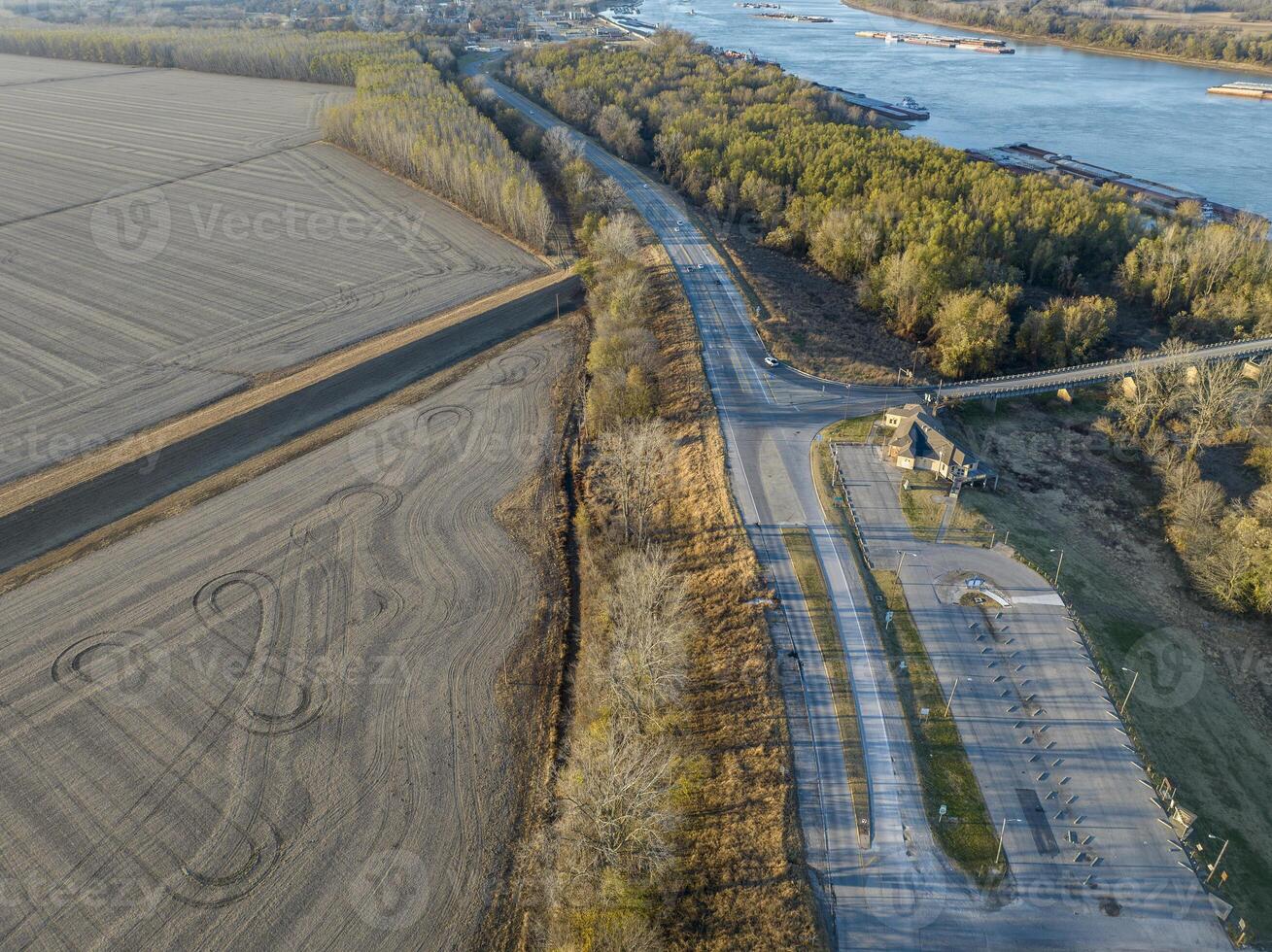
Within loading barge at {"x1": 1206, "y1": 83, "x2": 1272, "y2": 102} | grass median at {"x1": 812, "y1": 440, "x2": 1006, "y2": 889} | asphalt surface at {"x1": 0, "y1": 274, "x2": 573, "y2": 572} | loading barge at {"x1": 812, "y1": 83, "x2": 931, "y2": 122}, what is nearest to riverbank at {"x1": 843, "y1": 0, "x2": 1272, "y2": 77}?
loading barge at {"x1": 1206, "y1": 83, "x2": 1272, "y2": 102}

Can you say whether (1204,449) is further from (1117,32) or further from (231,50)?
(1117,32)

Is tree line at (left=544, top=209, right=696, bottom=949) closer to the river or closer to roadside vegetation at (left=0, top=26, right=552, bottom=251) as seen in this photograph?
roadside vegetation at (left=0, top=26, right=552, bottom=251)

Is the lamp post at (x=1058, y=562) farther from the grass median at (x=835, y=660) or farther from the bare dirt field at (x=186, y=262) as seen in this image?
the bare dirt field at (x=186, y=262)

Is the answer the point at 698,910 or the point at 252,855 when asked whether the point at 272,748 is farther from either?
the point at 698,910

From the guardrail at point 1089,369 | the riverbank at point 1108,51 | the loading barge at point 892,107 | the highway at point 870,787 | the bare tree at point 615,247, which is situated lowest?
the highway at point 870,787

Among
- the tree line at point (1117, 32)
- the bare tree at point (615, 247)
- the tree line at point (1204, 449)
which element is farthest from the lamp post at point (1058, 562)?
the tree line at point (1117, 32)

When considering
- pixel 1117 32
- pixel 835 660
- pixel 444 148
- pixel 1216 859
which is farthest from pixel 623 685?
pixel 1117 32

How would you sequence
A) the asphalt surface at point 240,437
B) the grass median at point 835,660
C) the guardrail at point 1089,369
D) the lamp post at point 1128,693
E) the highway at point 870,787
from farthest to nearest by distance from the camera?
the guardrail at point 1089,369, the asphalt surface at point 240,437, the lamp post at point 1128,693, the grass median at point 835,660, the highway at point 870,787

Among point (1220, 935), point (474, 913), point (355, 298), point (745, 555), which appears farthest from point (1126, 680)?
point (355, 298)
